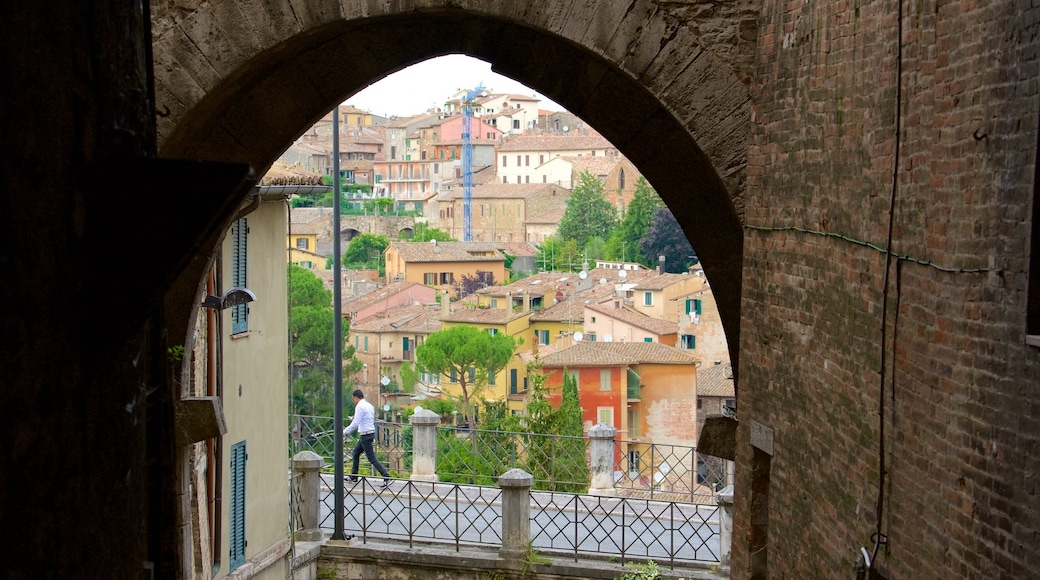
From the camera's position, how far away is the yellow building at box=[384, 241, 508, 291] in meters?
67.3

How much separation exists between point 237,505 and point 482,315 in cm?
4101

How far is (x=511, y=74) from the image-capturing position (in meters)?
7.18

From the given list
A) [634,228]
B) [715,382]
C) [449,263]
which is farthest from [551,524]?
[634,228]

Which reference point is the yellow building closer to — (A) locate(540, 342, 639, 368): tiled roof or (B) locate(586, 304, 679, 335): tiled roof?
(B) locate(586, 304, 679, 335): tiled roof

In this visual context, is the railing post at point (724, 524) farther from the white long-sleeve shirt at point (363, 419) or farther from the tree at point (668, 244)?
the tree at point (668, 244)

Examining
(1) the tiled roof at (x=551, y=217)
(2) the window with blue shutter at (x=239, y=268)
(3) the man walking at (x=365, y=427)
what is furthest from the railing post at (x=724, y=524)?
(1) the tiled roof at (x=551, y=217)

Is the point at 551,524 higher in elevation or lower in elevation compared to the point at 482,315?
higher

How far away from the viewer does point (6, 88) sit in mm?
1691

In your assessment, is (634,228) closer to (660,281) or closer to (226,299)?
(660,281)

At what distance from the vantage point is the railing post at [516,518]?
13.3 m

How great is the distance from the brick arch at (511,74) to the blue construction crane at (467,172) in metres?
83.4

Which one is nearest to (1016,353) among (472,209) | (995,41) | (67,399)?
(995,41)

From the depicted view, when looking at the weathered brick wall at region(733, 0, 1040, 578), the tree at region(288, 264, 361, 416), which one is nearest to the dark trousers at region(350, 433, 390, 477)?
the weathered brick wall at region(733, 0, 1040, 578)

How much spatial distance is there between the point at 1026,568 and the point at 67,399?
7.74 ft
